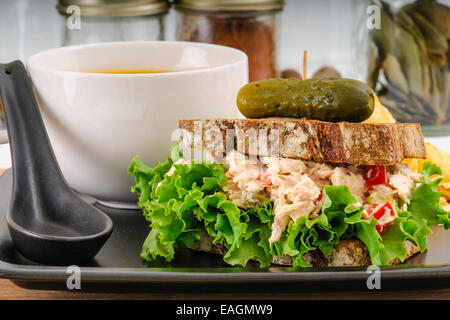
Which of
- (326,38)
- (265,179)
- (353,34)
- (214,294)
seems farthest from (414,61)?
(214,294)

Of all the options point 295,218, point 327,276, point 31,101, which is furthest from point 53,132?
point 327,276

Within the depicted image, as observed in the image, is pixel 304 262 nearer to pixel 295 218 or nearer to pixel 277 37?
pixel 295 218

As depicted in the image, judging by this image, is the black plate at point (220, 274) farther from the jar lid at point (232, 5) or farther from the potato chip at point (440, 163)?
the jar lid at point (232, 5)

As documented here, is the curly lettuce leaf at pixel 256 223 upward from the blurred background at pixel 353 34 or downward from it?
downward

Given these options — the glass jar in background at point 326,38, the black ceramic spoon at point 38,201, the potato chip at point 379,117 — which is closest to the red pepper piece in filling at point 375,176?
the potato chip at point 379,117

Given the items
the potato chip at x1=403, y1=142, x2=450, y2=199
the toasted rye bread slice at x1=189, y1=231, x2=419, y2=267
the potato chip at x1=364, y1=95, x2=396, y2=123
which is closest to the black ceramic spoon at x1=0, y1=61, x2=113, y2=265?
the toasted rye bread slice at x1=189, y1=231, x2=419, y2=267
